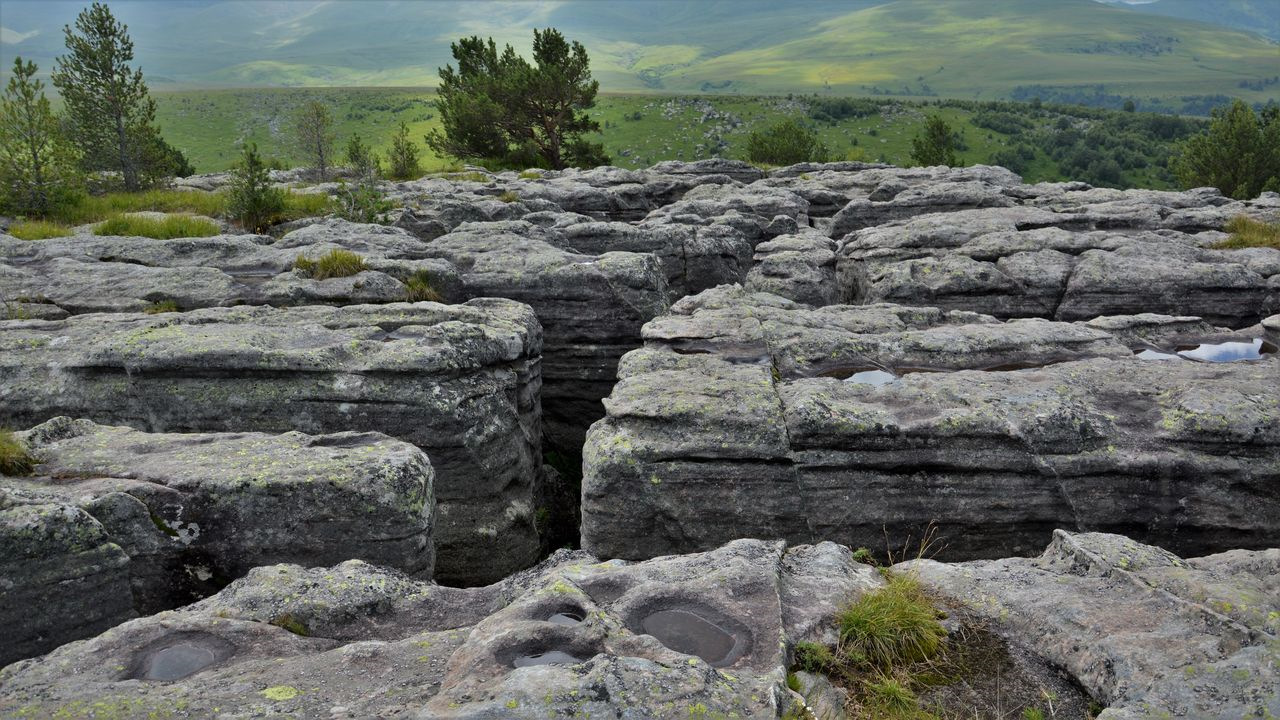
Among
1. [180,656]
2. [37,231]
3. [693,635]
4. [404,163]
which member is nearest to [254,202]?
[37,231]

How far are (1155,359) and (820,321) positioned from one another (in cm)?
683

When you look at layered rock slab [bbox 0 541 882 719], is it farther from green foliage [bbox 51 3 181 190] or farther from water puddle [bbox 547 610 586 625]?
green foliage [bbox 51 3 181 190]

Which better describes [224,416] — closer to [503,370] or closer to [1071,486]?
[503,370]

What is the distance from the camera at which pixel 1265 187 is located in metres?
56.1

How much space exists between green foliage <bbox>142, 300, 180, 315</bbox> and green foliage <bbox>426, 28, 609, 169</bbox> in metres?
45.4

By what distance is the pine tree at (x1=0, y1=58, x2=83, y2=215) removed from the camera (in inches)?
1083

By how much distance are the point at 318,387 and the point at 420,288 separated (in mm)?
6573

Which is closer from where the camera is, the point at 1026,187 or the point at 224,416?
the point at 224,416

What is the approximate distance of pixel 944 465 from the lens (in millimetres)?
11680

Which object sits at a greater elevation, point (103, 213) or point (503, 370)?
point (103, 213)

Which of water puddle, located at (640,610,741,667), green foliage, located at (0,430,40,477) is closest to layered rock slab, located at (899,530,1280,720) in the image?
water puddle, located at (640,610,741,667)

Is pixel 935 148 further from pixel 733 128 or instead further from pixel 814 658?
pixel 733 128

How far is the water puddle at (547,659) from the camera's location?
6.31 metres

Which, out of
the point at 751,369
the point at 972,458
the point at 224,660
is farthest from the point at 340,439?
the point at 972,458
